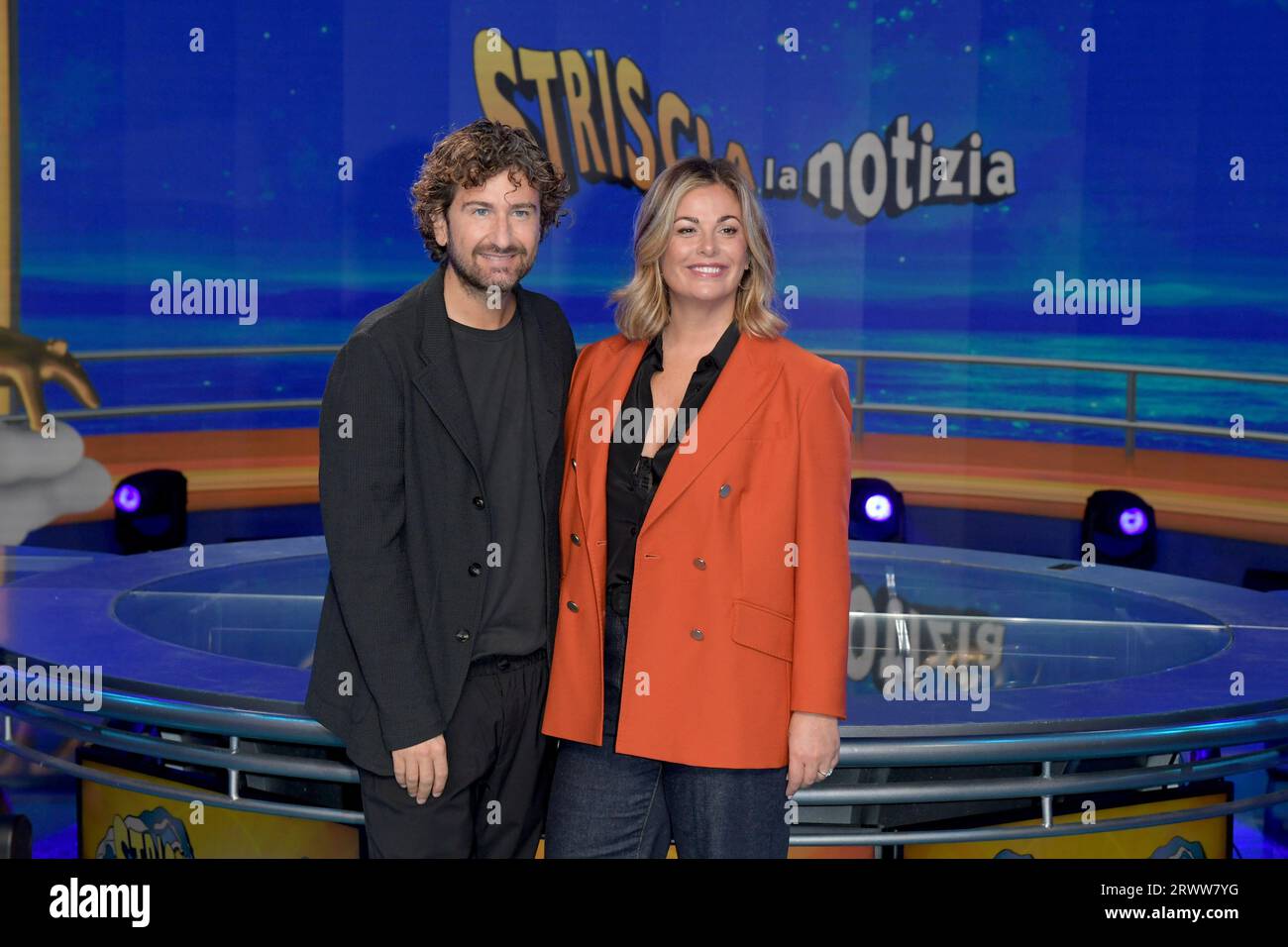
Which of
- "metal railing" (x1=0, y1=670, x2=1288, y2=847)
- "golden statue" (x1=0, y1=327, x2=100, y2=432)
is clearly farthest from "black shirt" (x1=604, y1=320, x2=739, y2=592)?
"golden statue" (x1=0, y1=327, x2=100, y2=432)

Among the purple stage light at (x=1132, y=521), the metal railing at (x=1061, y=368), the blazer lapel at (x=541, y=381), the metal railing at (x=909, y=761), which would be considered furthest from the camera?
the metal railing at (x=1061, y=368)

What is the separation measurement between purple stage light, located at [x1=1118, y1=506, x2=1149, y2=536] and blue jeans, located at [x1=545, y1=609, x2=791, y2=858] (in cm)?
463

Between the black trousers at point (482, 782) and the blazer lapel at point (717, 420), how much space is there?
0.31 metres

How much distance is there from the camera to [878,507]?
243 inches

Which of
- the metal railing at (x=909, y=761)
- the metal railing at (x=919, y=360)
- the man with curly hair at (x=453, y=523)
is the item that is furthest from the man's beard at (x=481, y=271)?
the metal railing at (x=919, y=360)

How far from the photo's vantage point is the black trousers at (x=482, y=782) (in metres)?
1.85

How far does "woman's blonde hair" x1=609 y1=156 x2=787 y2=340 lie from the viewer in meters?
1.83

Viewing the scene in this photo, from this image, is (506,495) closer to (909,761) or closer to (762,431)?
(762,431)

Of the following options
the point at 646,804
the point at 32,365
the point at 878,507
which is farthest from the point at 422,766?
the point at 32,365

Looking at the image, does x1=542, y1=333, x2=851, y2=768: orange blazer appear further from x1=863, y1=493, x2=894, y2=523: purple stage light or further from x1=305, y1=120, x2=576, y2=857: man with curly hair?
x1=863, y1=493, x2=894, y2=523: purple stage light

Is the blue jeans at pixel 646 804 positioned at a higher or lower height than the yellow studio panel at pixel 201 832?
higher

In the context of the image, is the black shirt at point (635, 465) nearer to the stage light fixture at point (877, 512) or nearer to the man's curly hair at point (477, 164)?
the man's curly hair at point (477, 164)

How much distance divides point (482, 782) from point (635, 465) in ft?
1.67
